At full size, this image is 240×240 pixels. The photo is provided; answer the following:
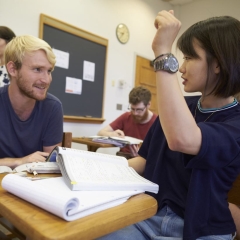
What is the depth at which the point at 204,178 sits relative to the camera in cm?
73

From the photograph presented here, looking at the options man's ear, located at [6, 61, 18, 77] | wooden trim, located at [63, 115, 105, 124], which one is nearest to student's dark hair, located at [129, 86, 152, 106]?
wooden trim, located at [63, 115, 105, 124]

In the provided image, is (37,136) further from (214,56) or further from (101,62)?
(101,62)

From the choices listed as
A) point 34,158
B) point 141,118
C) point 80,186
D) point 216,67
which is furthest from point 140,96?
point 80,186

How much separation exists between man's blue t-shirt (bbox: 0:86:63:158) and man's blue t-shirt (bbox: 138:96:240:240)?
0.70 m

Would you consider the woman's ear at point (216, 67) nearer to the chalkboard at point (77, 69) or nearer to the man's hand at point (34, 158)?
the man's hand at point (34, 158)

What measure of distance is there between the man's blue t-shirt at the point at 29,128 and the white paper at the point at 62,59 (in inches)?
76.1

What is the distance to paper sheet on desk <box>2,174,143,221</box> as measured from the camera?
445mm

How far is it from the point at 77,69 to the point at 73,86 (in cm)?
25

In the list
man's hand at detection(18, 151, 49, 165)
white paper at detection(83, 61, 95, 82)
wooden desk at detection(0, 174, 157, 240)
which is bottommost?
man's hand at detection(18, 151, 49, 165)

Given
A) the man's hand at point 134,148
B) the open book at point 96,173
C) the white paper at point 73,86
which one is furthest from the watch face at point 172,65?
the white paper at point 73,86

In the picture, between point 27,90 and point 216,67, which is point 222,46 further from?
point 27,90

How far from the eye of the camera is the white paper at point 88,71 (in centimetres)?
357

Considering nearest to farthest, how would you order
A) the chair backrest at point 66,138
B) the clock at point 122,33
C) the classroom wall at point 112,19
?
the chair backrest at point 66,138 → the classroom wall at point 112,19 → the clock at point 122,33

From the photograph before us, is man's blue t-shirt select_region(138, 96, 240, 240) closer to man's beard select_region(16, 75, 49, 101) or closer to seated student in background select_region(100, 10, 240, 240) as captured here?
seated student in background select_region(100, 10, 240, 240)
